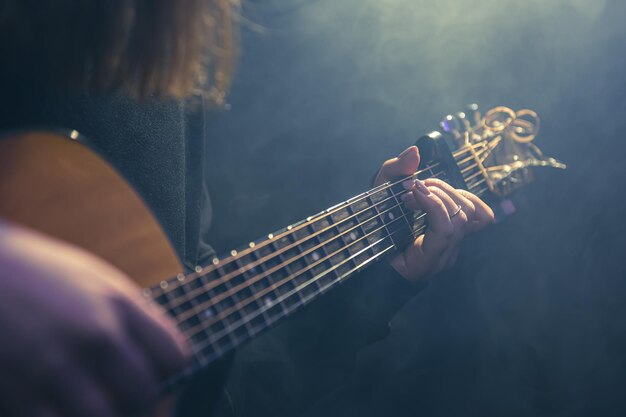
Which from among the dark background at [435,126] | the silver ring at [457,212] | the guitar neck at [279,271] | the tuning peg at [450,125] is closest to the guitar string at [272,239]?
the guitar neck at [279,271]

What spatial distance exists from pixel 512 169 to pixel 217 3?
92 cm

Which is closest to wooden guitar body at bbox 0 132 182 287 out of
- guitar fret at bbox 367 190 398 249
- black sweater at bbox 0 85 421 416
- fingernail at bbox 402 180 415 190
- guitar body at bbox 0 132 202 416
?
guitar body at bbox 0 132 202 416

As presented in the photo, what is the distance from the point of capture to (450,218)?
1.19 meters

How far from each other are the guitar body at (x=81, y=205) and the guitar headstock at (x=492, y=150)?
34.6 inches

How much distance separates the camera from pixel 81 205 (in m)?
0.75

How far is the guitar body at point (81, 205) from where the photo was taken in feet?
2.36

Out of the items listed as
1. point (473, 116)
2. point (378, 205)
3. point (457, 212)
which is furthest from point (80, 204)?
point (473, 116)

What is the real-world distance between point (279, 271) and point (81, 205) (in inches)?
13.8

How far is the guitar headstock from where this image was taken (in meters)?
1.36

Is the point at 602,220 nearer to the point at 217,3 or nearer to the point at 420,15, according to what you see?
the point at 420,15

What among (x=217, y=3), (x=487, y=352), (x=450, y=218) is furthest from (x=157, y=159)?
(x=487, y=352)

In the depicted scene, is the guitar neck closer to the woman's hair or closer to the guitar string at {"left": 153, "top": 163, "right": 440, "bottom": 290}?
the guitar string at {"left": 153, "top": 163, "right": 440, "bottom": 290}

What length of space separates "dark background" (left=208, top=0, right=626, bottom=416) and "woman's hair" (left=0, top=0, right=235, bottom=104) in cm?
73

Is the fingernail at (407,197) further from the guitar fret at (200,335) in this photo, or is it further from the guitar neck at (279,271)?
the guitar fret at (200,335)
